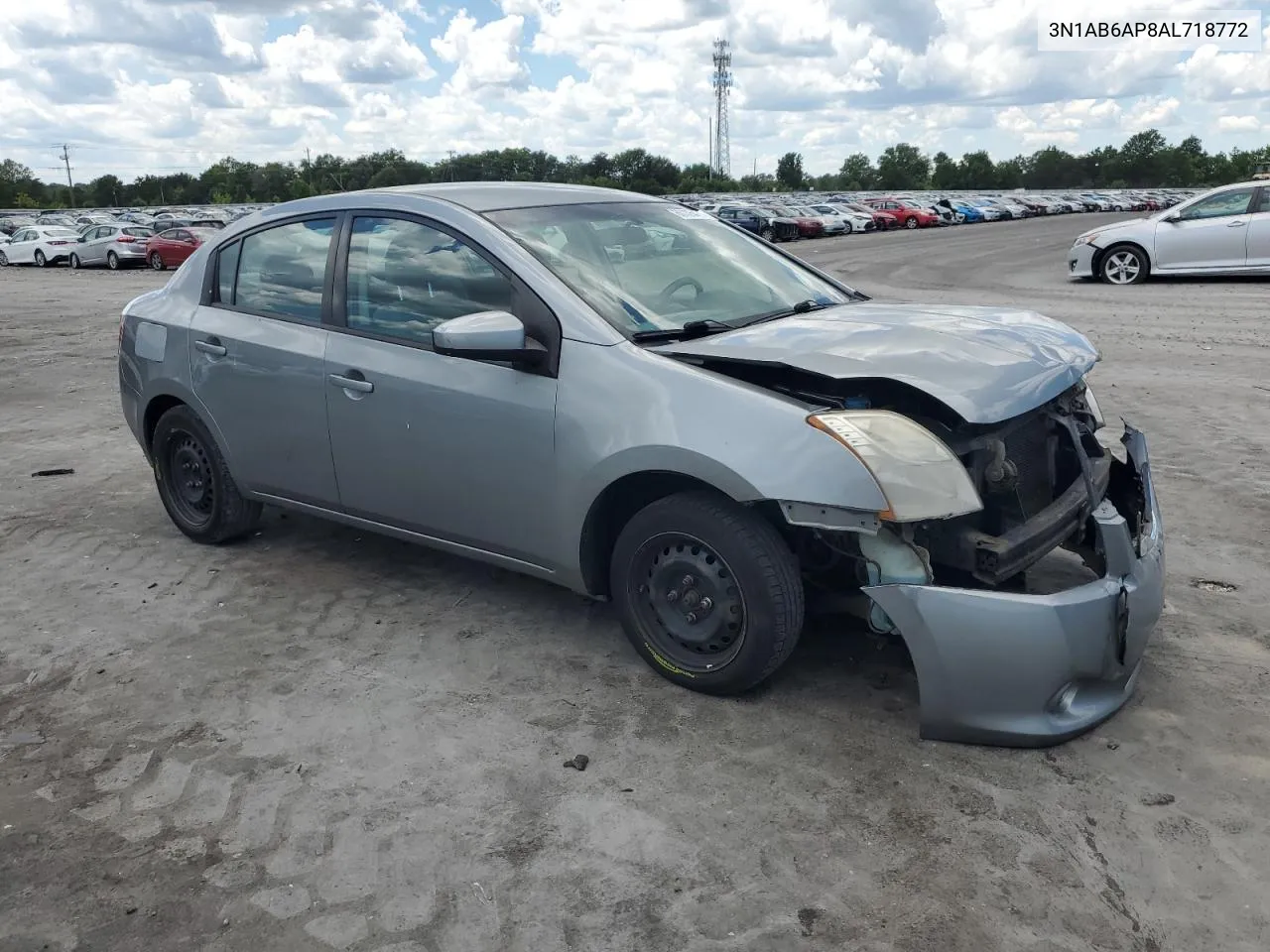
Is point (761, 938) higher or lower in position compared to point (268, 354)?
lower

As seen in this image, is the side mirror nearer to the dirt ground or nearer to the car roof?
the car roof

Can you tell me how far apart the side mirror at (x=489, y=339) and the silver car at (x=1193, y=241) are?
14.9m

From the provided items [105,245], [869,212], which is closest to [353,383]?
[105,245]

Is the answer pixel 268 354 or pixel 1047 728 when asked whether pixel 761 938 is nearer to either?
pixel 1047 728

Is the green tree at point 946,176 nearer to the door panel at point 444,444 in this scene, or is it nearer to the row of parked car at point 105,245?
the row of parked car at point 105,245

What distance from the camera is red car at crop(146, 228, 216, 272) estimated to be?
29.5 metres

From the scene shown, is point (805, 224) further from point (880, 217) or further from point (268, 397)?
point (268, 397)

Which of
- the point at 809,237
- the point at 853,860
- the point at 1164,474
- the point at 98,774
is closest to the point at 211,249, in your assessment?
the point at 98,774

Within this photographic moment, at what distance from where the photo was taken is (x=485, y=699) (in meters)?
3.89

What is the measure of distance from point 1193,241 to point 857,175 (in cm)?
12746

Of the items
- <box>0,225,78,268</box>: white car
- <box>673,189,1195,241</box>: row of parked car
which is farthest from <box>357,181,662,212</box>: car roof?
<box>0,225,78,268</box>: white car

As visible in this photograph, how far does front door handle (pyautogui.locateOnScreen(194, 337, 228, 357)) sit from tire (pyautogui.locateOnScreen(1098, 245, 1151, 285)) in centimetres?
1546

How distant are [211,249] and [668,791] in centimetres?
365

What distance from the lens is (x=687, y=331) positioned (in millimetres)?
3975
